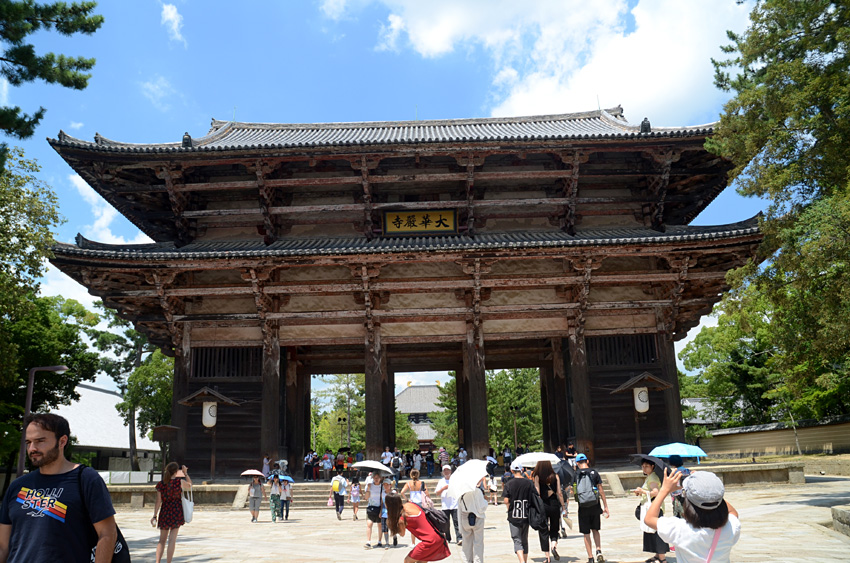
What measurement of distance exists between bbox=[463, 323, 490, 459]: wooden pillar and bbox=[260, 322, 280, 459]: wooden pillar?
239 inches

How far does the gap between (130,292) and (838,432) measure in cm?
2874

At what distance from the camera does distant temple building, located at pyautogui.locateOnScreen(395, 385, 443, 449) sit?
69562 millimetres

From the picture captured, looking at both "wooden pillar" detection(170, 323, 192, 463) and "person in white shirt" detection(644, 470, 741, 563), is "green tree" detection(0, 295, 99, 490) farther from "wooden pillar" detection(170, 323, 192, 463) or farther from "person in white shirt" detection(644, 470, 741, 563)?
"person in white shirt" detection(644, 470, 741, 563)

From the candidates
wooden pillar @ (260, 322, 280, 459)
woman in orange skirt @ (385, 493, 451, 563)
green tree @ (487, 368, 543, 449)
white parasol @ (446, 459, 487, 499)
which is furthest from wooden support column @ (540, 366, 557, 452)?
green tree @ (487, 368, 543, 449)

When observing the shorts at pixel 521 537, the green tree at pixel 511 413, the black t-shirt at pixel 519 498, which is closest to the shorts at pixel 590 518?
the black t-shirt at pixel 519 498

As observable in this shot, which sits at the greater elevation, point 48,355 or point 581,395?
point 48,355

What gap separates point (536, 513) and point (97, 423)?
4375cm

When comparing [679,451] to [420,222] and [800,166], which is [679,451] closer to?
[800,166]

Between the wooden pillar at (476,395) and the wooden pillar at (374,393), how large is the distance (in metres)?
2.82

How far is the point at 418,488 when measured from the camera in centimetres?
1016

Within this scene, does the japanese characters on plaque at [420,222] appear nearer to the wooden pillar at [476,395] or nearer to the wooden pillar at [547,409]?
the wooden pillar at [476,395]

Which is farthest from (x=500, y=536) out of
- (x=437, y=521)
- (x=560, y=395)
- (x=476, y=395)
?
(x=560, y=395)

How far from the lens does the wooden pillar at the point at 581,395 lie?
735 inches

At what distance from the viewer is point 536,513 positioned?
8.70 meters
